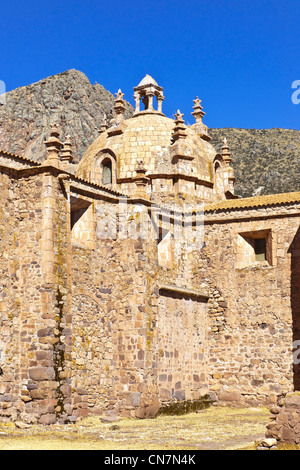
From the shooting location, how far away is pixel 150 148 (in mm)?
28656

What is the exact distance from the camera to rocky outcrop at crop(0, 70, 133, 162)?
235 ft

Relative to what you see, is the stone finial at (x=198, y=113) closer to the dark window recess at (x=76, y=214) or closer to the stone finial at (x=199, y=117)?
the stone finial at (x=199, y=117)

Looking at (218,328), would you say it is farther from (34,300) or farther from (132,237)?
(34,300)

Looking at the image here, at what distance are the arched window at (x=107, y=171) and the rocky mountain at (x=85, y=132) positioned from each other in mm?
25263

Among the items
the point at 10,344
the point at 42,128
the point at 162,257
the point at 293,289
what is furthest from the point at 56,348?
the point at 42,128

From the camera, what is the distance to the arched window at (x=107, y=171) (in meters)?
28.8

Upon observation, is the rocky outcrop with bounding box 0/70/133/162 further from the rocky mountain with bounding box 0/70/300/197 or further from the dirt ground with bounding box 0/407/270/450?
the dirt ground with bounding box 0/407/270/450

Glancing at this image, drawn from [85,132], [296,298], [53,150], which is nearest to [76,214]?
[53,150]

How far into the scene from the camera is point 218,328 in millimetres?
25531

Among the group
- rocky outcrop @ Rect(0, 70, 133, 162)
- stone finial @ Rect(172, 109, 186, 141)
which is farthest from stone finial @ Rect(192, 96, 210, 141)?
rocky outcrop @ Rect(0, 70, 133, 162)

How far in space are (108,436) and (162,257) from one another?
10.2 metres

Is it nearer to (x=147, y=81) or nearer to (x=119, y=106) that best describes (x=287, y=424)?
(x=119, y=106)

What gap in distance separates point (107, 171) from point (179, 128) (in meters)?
3.60

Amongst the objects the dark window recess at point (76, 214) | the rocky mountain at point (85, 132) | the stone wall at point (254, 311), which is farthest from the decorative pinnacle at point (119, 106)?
the rocky mountain at point (85, 132)
